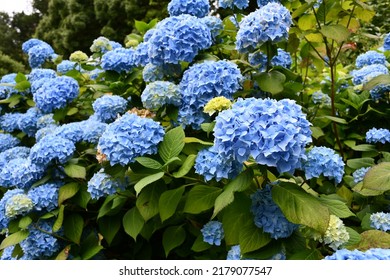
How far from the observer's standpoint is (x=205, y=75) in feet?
6.22

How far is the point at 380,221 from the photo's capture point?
1.71 meters

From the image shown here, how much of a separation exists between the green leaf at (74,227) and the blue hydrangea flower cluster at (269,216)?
0.96m

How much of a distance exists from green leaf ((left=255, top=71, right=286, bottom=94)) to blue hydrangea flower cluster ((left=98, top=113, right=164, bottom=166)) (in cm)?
54

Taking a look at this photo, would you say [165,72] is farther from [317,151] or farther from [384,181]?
[384,181]

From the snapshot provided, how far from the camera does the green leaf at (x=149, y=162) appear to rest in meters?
1.59

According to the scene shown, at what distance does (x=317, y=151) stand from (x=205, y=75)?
1.97ft

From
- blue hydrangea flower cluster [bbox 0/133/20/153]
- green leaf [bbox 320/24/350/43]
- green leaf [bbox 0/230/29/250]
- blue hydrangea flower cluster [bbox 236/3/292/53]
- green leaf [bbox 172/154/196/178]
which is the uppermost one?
blue hydrangea flower cluster [bbox 236/3/292/53]

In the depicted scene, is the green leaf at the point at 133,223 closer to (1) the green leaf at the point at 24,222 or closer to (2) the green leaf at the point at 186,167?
(2) the green leaf at the point at 186,167

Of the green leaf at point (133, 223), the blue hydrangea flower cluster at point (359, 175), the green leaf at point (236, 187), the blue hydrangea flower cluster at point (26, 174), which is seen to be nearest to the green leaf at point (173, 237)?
the green leaf at point (133, 223)

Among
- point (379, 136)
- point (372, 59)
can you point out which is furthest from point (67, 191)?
point (372, 59)

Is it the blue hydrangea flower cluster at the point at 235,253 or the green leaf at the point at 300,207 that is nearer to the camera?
the green leaf at the point at 300,207

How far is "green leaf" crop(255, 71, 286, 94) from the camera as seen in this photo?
1.92 meters

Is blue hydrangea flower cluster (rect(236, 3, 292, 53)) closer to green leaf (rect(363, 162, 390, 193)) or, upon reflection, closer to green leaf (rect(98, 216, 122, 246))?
green leaf (rect(363, 162, 390, 193))

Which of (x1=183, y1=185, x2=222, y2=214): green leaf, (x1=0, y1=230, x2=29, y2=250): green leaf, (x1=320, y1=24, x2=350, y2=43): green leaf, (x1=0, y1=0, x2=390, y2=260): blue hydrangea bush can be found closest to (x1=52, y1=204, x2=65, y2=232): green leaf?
(x1=0, y1=0, x2=390, y2=260): blue hydrangea bush
